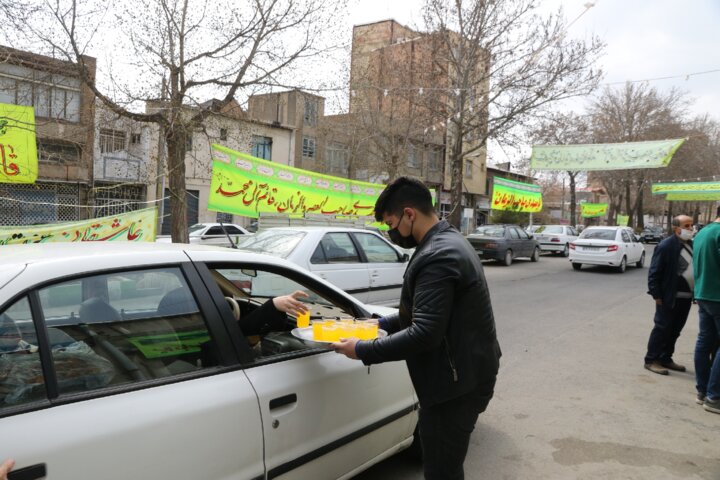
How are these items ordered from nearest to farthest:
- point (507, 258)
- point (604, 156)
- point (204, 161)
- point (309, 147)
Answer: point (604, 156)
point (507, 258)
point (204, 161)
point (309, 147)

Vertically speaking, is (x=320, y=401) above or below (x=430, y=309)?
below

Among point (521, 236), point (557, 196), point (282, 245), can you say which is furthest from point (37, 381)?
point (557, 196)

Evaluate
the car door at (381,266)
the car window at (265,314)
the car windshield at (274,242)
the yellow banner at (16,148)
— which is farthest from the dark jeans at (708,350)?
the yellow banner at (16,148)

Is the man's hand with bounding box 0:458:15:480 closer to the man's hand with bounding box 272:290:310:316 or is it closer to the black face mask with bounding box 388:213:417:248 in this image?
Answer: the man's hand with bounding box 272:290:310:316

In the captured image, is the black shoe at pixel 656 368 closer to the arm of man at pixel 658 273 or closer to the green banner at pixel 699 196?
the arm of man at pixel 658 273

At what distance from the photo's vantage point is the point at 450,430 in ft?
6.56

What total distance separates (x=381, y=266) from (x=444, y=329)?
5.53 metres

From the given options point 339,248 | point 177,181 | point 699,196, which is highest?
point 699,196

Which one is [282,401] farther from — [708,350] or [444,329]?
[708,350]

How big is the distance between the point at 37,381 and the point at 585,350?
6237 millimetres

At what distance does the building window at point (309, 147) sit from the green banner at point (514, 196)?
1458 cm

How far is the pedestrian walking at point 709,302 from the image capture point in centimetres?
417

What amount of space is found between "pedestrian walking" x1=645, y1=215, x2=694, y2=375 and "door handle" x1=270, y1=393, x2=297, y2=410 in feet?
14.8

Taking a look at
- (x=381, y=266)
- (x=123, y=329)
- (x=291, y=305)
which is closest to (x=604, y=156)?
(x=381, y=266)
